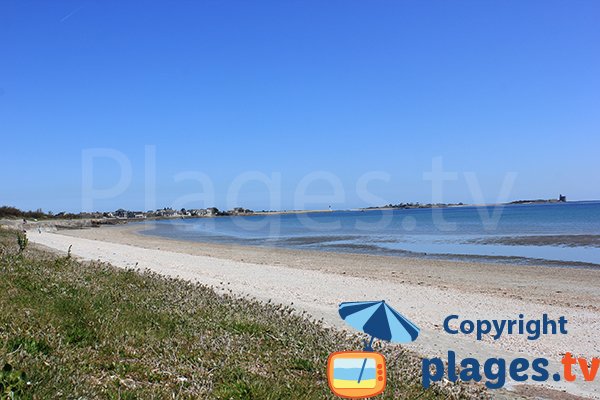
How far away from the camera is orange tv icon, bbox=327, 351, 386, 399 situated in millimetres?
3234

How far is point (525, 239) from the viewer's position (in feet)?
134

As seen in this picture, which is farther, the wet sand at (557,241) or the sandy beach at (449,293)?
the wet sand at (557,241)

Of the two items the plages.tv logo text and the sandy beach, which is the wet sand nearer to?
the sandy beach

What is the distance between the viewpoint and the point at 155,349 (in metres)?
5.51

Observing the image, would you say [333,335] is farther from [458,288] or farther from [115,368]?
[458,288]

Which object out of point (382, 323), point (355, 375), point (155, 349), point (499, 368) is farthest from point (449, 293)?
point (355, 375)

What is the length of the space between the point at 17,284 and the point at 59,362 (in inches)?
169

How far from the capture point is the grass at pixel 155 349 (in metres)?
4.10

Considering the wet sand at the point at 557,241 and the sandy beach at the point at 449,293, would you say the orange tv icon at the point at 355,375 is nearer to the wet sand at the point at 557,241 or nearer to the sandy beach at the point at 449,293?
the sandy beach at the point at 449,293

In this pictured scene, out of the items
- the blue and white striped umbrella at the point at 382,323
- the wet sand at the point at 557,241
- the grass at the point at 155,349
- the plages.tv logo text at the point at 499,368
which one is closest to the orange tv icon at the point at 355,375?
the grass at the point at 155,349

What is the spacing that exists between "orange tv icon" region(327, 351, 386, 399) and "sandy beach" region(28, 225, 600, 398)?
14.7 feet

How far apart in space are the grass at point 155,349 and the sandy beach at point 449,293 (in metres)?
2.71

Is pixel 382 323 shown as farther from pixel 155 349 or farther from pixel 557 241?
pixel 557 241

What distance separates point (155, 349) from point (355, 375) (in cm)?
298
